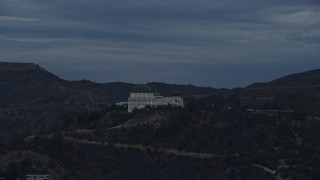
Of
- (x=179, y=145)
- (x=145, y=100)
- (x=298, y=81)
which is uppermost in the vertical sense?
(x=298, y=81)

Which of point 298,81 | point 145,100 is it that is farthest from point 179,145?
point 298,81

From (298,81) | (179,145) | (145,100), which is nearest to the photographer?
(179,145)

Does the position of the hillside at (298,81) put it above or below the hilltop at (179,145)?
above

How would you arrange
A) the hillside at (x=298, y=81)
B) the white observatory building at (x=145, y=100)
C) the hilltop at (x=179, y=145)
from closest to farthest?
the hilltop at (x=179, y=145) < the white observatory building at (x=145, y=100) < the hillside at (x=298, y=81)

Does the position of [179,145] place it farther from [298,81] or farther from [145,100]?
[298,81]

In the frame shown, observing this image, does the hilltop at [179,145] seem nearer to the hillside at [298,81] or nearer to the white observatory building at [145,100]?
the white observatory building at [145,100]

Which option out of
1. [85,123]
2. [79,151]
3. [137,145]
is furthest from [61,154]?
[85,123]

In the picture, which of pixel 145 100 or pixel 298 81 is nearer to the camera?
pixel 145 100

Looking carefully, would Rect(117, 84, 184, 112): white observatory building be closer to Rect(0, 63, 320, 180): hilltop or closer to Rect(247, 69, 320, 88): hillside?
Rect(0, 63, 320, 180): hilltop

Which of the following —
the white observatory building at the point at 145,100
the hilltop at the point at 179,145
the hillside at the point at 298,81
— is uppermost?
the hillside at the point at 298,81

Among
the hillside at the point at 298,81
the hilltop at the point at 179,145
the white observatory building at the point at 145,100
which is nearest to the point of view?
the hilltop at the point at 179,145

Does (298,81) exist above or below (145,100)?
above

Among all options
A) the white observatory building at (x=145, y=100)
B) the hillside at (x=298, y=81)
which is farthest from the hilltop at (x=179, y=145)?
the hillside at (x=298, y=81)
